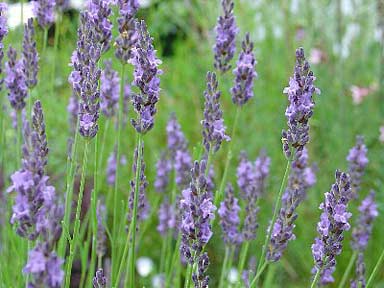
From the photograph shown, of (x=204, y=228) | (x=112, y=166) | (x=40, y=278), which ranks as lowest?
(x=40, y=278)

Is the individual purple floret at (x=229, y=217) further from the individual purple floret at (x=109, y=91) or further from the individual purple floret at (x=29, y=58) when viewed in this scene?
the individual purple floret at (x=29, y=58)

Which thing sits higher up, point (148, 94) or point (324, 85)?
point (324, 85)

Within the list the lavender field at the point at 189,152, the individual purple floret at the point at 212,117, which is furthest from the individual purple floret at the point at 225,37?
the individual purple floret at the point at 212,117

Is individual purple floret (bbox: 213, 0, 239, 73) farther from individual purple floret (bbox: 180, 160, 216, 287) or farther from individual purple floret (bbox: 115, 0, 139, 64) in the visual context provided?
individual purple floret (bbox: 180, 160, 216, 287)

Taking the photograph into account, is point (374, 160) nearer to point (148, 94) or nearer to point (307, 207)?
point (307, 207)

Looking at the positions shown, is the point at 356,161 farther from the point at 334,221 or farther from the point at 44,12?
the point at 44,12

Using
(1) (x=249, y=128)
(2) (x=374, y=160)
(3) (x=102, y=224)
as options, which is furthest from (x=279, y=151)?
(3) (x=102, y=224)
